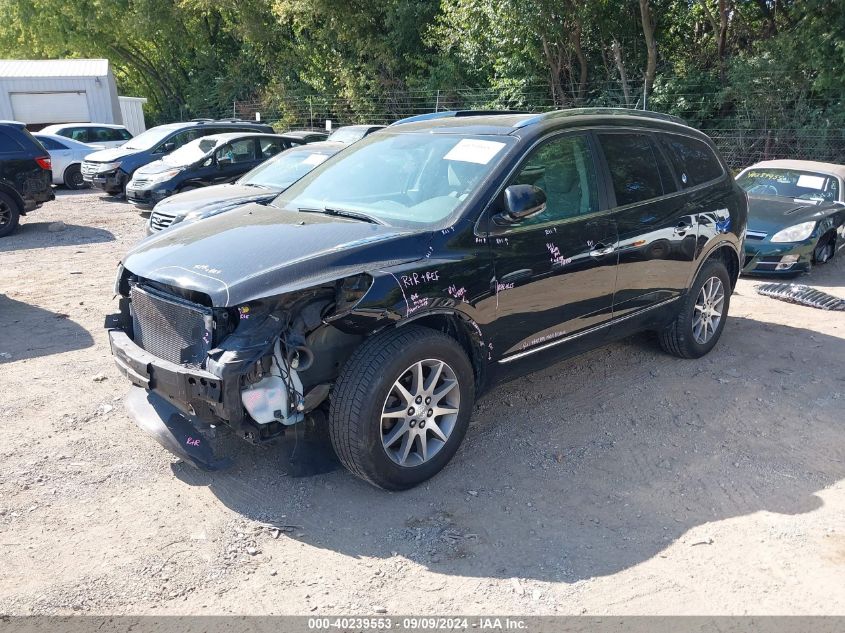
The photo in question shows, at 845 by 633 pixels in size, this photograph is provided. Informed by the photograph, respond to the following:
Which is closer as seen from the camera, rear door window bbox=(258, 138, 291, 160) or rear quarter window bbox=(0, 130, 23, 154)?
rear quarter window bbox=(0, 130, 23, 154)

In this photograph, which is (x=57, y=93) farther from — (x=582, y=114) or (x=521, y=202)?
(x=521, y=202)

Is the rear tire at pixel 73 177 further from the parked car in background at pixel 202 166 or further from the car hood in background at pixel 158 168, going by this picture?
the parked car in background at pixel 202 166

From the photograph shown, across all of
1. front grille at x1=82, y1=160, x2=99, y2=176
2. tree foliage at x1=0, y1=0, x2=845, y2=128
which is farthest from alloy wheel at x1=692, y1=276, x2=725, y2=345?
front grille at x1=82, y1=160, x2=99, y2=176

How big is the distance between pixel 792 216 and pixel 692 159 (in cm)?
440

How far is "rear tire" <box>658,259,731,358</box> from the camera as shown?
5.64 meters

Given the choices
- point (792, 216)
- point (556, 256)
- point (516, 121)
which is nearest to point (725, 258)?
point (556, 256)

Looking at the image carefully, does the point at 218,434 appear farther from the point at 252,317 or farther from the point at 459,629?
the point at 459,629

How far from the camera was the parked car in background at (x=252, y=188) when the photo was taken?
29.9ft

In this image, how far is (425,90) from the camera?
22406mm

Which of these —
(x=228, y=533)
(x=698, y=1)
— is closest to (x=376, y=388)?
(x=228, y=533)

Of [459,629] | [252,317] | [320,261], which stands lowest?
[459,629]

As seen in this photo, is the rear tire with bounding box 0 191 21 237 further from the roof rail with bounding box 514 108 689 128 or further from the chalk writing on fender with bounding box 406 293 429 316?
the chalk writing on fender with bounding box 406 293 429 316

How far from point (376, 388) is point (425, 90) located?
20411 millimetres

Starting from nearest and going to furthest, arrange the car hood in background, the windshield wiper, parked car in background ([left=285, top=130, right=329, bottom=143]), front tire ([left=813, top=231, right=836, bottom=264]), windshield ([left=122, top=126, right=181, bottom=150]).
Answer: the windshield wiper
front tire ([left=813, top=231, right=836, bottom=264])
the car hood in background
parked car in background ([left=285, top=130, right=329, bottom=143])
windshield ([left=122, top=126, right=181, bottom=150])
